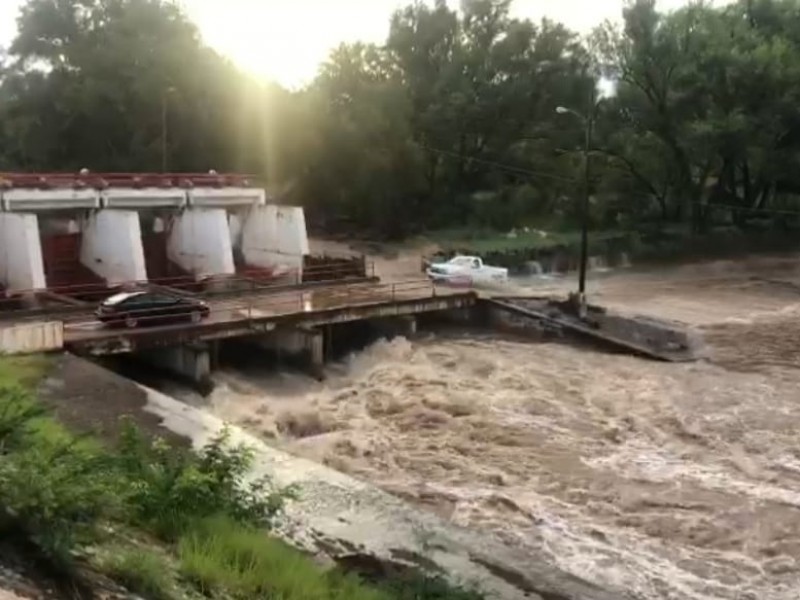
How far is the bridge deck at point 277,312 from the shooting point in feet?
74.2

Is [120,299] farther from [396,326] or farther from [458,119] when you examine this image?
[458,119]

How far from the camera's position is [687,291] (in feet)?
136

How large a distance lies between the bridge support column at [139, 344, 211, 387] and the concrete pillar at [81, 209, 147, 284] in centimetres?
616

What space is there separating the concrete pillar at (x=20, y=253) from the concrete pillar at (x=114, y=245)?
2711 millimetres

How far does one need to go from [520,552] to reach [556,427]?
28.5 feet

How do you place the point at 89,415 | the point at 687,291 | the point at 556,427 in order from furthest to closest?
the point at 687,291 < the point at 556,427 < the point at 89,415

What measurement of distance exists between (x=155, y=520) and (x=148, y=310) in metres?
15.0

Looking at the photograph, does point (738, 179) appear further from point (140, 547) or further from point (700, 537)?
point (140, 547)

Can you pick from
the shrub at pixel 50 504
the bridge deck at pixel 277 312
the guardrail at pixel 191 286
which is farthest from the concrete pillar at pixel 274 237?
the shrub at pixel 50 504

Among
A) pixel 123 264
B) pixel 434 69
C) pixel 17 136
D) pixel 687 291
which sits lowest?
pixel 687 291

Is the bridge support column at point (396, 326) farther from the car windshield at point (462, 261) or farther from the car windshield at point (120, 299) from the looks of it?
the car windshield at point (462, 261)

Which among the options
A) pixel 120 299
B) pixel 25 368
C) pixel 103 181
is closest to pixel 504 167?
pixel 103 181

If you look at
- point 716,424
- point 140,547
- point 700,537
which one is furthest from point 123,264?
point 140,547

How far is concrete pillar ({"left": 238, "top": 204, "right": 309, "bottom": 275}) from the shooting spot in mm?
34500
